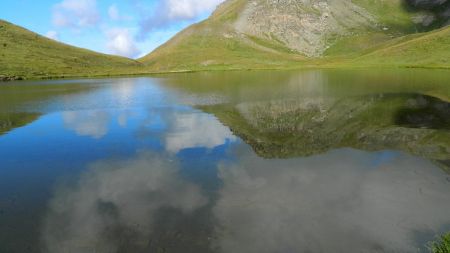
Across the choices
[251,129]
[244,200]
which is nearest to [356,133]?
[251,129]

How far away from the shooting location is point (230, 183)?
73.1 feet

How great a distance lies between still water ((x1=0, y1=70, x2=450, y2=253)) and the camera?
1575cm

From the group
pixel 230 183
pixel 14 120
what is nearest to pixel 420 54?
pixel 14 120

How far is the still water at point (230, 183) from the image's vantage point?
15750 mm

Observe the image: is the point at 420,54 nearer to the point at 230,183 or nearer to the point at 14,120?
the point at 14,120

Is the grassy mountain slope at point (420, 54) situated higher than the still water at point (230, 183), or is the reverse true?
the grassy mountain slope at point (420, 54)

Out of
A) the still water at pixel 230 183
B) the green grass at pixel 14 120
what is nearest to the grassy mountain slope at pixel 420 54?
the still water at pixel 230 183

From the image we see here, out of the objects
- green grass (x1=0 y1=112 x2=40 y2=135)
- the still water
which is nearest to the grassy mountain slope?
the still water

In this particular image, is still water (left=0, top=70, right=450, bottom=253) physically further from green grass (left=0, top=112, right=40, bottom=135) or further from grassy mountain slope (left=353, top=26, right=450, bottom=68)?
grassy mountain slope (left=353, top=26, right=450, bottom=68)

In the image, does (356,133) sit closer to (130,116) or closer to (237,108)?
(237,108)

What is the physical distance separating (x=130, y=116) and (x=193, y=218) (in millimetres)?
34019

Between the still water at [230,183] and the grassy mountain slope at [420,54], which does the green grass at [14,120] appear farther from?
the grassy mountain slope at [420,54]

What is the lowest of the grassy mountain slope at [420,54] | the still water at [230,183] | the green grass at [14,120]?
the still water at [230,183]

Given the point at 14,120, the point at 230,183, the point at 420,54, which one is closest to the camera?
the point at 230,183
